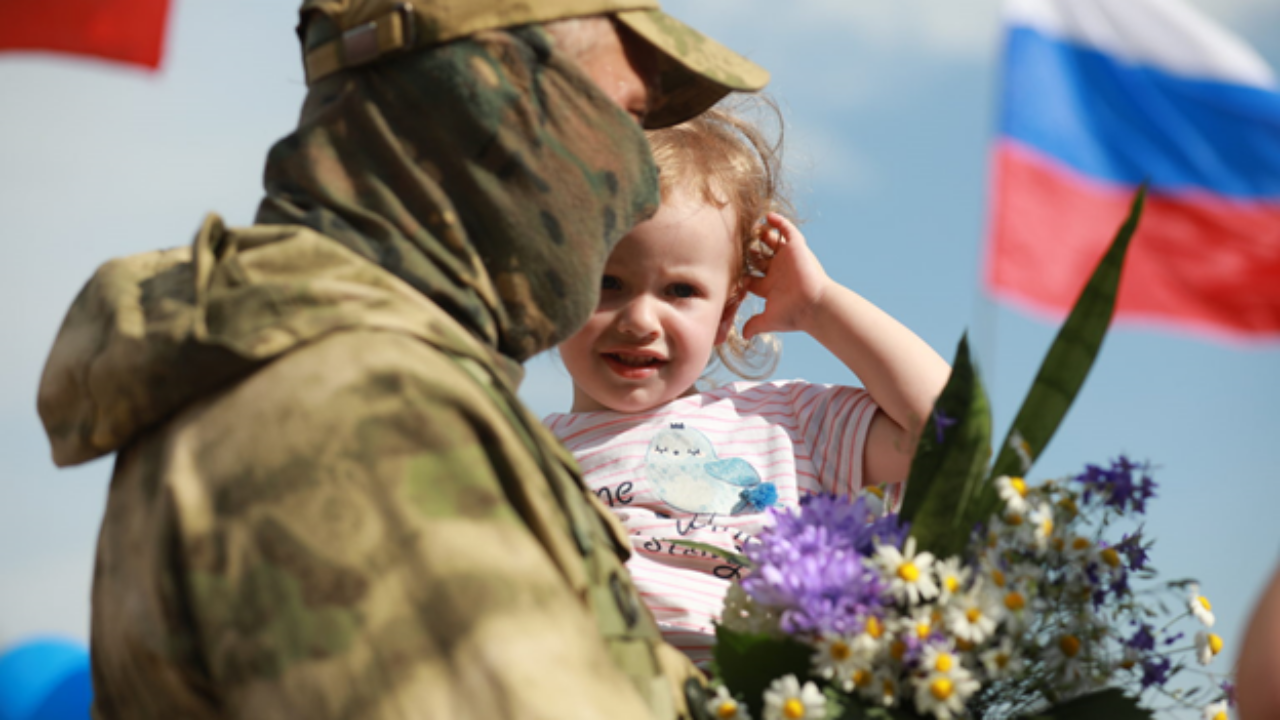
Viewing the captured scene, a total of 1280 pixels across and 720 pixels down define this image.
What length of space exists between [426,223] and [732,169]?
220cm

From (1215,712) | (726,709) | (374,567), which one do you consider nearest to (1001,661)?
(726,709)

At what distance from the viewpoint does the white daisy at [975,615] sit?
213 centimetres

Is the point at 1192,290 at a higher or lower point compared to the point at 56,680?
higher

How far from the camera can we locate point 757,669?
2.24 m

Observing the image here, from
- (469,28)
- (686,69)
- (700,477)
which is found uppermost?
(469,28)

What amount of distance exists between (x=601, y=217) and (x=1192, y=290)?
5.94 ft

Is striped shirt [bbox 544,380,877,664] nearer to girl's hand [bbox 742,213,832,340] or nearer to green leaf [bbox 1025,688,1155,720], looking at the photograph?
girl's hand [bbox 742,213,832,340]

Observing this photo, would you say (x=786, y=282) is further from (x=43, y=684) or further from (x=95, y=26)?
(x=43, y=684)

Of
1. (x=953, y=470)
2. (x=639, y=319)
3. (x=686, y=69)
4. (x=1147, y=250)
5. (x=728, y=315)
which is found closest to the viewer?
(x=953, y=470)

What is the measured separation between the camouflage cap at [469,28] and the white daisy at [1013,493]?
1011 millimetres

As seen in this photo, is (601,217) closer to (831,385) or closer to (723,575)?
(723,575)

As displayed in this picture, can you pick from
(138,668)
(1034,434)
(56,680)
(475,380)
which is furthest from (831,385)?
(56,680)

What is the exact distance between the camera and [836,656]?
2164 mm

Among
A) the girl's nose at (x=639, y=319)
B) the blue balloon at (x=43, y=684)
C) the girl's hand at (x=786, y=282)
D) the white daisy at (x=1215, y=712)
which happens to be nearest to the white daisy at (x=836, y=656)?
the white daisy at (x=1215, y=712)
